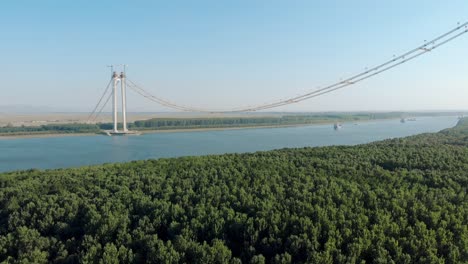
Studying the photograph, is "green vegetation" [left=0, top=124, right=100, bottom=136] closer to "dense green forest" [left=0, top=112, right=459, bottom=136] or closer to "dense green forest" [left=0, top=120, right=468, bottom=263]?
"dense green forest" [left=0, top=112, right=459, bottom=136]

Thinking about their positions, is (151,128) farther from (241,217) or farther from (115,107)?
(241,217)

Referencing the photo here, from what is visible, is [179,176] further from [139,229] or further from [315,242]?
[315,242]

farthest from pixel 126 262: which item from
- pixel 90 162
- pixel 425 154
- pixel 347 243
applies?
pixel 90 162

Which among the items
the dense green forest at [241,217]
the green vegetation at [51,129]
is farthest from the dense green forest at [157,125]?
the dense green forest at [241,217]

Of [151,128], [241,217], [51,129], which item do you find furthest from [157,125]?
[241,217]

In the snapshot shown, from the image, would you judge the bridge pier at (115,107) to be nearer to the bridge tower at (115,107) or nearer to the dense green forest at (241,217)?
the bridge tower at (115,107)

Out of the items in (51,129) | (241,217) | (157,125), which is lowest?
(241,217)

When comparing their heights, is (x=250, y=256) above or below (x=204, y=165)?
below

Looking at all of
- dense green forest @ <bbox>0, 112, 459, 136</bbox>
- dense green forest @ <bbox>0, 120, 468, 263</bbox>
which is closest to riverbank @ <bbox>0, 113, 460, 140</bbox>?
dense green forest @ <bbox>0, 112, 459, 136</bbox>
